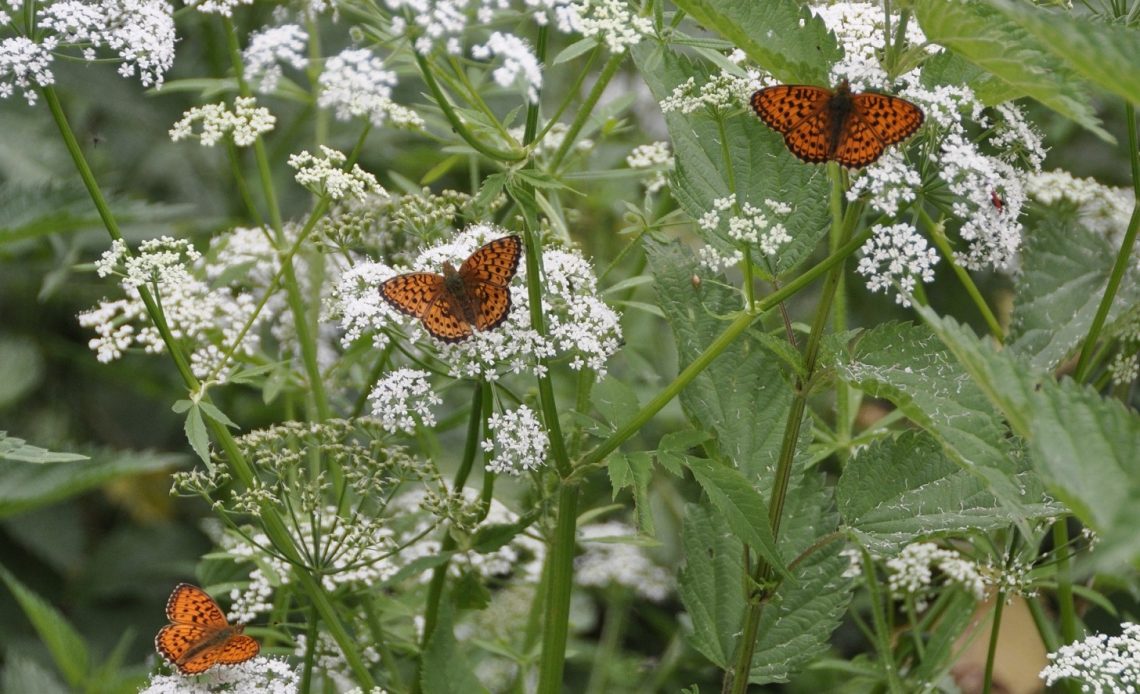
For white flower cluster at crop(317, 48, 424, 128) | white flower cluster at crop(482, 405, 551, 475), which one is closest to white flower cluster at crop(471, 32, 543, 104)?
white flower cluster at crop(317, 48, 424, 128)

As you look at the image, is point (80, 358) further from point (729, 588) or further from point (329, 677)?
point (729, 588)

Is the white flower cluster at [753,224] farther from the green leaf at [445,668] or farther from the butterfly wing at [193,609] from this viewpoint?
the butterfly wing at [193,609]

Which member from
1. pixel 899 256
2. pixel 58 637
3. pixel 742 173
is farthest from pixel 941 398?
pixel 58 637

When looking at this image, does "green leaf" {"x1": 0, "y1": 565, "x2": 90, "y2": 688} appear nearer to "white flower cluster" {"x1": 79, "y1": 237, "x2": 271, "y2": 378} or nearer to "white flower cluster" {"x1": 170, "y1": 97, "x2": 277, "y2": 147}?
"white flower cluster" {"x1": 79, "y1": 237, "x2": 271, "y2": 378}

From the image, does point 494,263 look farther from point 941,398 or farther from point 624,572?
point 624,572

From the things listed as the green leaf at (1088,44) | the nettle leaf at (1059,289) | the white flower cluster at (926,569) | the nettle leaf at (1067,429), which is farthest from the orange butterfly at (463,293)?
the nettle leaf at (1059,289)
